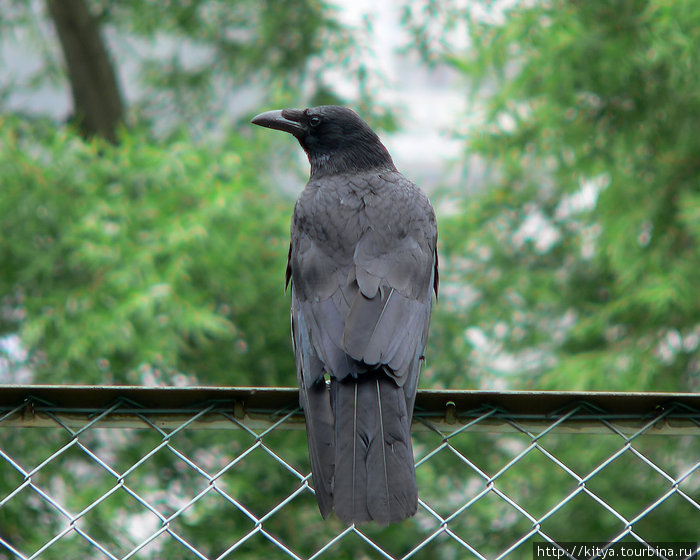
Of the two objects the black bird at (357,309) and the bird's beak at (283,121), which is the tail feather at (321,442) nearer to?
the black bird at (357,309)

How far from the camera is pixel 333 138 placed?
4109 millimetres

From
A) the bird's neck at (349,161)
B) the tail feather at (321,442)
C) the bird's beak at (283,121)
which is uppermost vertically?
the bird's beak at (283,121)

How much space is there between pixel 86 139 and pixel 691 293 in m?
4.86

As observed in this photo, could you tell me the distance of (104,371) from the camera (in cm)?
583

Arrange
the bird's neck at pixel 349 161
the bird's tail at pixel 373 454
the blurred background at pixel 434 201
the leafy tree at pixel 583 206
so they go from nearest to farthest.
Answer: the bird's tail at pixel 373 454 < the bird's neck at pixel 349 161 < the blurred background at pixel 434 201 < the leafy tree at pixel 583 206

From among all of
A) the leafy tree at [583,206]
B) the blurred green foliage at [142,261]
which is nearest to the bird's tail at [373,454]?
the blurred green foliage at [142,261]

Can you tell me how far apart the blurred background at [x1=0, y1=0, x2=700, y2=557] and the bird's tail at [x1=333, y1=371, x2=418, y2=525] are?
3360 millimetres

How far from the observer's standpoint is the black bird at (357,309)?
209 centimetres

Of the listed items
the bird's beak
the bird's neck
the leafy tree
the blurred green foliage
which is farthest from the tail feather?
the leafy tree

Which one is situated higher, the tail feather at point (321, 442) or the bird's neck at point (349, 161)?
the bird's neck at point (349, 161)

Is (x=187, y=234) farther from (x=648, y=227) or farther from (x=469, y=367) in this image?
(x=648, y=227)

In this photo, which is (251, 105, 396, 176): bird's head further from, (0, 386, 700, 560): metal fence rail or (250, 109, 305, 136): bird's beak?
(0, 386, 700, 560): metal fence rail

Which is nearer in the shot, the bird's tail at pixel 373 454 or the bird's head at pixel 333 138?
the bird's tail at pixel 373 454

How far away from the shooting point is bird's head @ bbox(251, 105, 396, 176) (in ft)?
13.2
